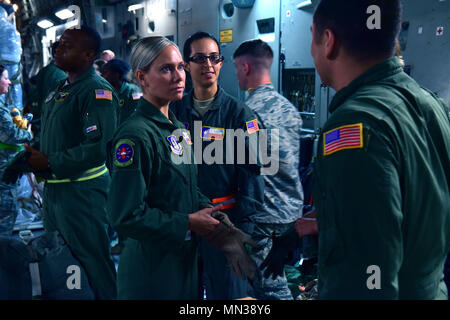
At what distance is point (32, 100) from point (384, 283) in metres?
5.55

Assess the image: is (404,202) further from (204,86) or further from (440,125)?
(204,86)

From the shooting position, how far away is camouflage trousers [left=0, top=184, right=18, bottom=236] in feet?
12.6

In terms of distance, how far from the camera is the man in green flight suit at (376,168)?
0.92 meters

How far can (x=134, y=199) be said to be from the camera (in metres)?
1.45

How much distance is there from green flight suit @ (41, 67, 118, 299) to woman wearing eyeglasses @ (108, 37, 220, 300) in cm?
91

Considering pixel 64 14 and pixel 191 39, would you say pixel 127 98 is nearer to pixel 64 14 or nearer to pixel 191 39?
pixel 191 39

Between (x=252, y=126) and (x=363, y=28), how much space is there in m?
1.26

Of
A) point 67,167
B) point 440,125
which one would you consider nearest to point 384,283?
point 440,125

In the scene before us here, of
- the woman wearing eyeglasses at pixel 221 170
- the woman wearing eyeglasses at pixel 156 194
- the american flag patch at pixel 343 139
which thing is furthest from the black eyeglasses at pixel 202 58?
the american flag patch at pixel 343 139

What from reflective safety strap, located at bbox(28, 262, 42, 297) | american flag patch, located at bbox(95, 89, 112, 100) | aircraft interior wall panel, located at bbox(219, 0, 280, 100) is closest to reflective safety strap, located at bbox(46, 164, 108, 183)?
american flag patch, located at bbox(95, 89, 112, 100)

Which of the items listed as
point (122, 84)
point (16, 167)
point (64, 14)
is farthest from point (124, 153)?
point (64, 14)

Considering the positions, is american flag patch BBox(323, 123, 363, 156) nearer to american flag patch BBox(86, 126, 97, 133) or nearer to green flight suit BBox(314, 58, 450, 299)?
green flight suit BBox(314, 58, 450, 299)

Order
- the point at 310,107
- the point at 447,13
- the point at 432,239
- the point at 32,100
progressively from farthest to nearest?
the point at 32,100, the point at 310,107, the point at 447,13, the point at 432,239
